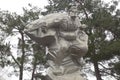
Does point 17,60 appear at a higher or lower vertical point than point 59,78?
higher

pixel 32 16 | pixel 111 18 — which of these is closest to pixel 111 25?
pixel 111 18

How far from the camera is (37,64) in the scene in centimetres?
1686

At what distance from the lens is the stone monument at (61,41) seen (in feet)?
21.9

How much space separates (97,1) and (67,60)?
11.1 m

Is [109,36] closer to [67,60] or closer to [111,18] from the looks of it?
[111,18]

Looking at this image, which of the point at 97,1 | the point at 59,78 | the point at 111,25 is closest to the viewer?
the point at 59,78

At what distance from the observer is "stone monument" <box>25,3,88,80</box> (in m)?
6.67

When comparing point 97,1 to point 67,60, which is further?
point 97,1

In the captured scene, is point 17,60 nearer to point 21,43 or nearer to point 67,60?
point 21,43

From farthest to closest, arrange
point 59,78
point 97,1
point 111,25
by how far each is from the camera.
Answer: point 97,1 < point 111,25 < point 59,78

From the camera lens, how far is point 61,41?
6785 millimetres

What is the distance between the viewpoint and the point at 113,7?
57.6 ft

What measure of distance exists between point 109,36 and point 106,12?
1.29 m

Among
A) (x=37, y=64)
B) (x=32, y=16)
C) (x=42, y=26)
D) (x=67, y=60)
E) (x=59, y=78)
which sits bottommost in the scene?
(x=59, y=78)
